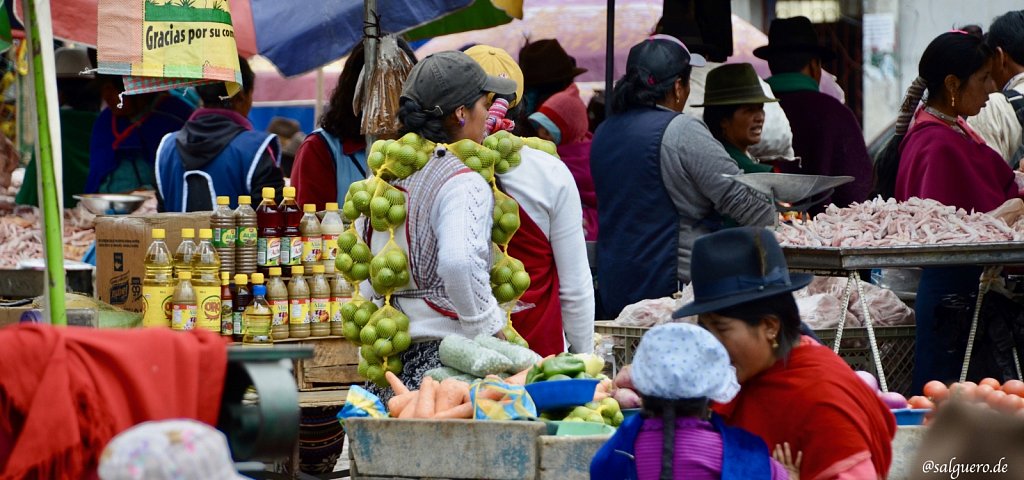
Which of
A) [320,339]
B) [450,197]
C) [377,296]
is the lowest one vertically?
[320,339]

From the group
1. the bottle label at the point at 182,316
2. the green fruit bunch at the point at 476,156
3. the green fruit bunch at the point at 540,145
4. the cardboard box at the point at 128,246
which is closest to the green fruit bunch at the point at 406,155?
the green fruit bunch at the point at 476,156

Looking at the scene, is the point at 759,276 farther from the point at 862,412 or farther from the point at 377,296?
the point at 377,296

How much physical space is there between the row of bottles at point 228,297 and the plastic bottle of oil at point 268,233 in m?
0.07

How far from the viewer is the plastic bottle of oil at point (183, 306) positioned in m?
5.55

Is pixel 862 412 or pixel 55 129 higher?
pixel 55 129

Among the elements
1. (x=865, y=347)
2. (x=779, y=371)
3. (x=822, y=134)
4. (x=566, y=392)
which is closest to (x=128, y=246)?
(x=566, y=392)

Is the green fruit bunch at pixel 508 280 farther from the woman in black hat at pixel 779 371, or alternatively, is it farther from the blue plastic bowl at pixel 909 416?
the woman in black hat at pixel 779 371

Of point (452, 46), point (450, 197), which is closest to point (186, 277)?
point (450, 197)

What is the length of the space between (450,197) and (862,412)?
189 cm

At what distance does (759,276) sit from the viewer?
3.21 meters

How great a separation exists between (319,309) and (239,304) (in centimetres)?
34

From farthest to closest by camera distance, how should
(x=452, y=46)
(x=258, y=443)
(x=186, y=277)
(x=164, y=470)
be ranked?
(x=452, y=46) < (x=186, y=277) < (x=258, y=443) < (x=164, y=470)

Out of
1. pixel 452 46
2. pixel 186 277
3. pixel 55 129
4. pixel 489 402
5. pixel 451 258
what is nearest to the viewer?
pixel 55 129

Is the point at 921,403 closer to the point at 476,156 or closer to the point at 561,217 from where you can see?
the point at 561,217
